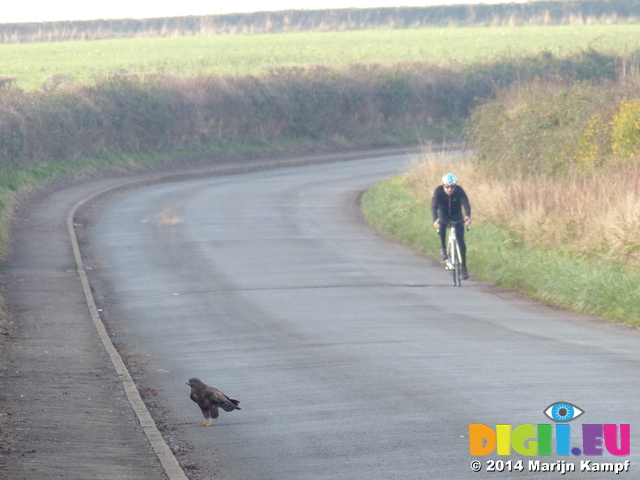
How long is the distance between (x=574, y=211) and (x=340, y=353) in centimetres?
794

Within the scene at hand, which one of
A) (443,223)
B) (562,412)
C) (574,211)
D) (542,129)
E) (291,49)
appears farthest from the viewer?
(291,49)

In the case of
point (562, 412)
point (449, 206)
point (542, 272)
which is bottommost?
point (542, 272)

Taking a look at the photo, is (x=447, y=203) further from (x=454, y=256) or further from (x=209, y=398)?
(x=209, y=398)

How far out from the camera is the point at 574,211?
58.1ft

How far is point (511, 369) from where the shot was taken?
10.2 m

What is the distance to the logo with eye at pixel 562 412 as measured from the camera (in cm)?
811

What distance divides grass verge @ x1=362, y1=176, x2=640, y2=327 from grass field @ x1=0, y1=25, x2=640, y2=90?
30052 mm

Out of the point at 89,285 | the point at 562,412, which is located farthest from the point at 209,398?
the point at 89,285

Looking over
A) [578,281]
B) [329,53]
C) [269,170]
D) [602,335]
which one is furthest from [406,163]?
[329,53]

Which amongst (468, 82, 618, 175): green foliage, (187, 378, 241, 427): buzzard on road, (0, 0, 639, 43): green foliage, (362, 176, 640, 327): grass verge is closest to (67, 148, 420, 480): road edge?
(187, 378, 241, 427): buzzard on road

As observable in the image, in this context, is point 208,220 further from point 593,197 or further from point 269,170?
point 269,170

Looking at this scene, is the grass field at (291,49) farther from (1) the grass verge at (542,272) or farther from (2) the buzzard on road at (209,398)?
(2) the buzzard on road at (209,398)

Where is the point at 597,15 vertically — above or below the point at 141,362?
above

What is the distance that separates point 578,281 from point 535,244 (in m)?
3.39
